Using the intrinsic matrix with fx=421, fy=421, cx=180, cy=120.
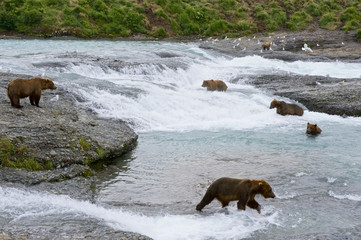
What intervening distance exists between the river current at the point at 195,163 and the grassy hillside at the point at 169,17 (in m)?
24.1

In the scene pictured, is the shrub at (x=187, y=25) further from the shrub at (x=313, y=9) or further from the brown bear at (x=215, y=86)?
the brown bear at (x=215, y=86)

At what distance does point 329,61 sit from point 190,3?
31.0 metres

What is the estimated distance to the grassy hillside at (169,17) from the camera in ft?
145

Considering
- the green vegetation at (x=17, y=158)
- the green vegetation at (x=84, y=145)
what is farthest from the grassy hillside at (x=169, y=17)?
the green vegetation at (x=17, y=158)

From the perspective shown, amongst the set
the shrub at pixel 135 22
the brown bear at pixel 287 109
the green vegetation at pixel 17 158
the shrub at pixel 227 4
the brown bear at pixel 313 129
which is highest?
the shrub at pixel 227 4

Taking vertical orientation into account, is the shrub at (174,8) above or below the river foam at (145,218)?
above

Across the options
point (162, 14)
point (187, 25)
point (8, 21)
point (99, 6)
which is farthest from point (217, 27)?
point (8, 21)

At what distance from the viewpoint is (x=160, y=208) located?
8234 mm

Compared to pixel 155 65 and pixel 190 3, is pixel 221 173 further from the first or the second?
pixel 190 3

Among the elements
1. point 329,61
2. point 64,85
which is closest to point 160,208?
point 64,85

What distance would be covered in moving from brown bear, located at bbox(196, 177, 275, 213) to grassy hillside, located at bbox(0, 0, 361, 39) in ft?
126

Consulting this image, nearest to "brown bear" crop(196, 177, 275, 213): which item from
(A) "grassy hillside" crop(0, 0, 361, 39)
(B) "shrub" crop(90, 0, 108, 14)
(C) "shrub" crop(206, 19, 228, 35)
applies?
(A) "grassy hillside" crop(0, 0, 361, 39)

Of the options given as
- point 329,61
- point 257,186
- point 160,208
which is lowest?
point 160,208

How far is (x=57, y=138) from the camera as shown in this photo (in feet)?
34.7
